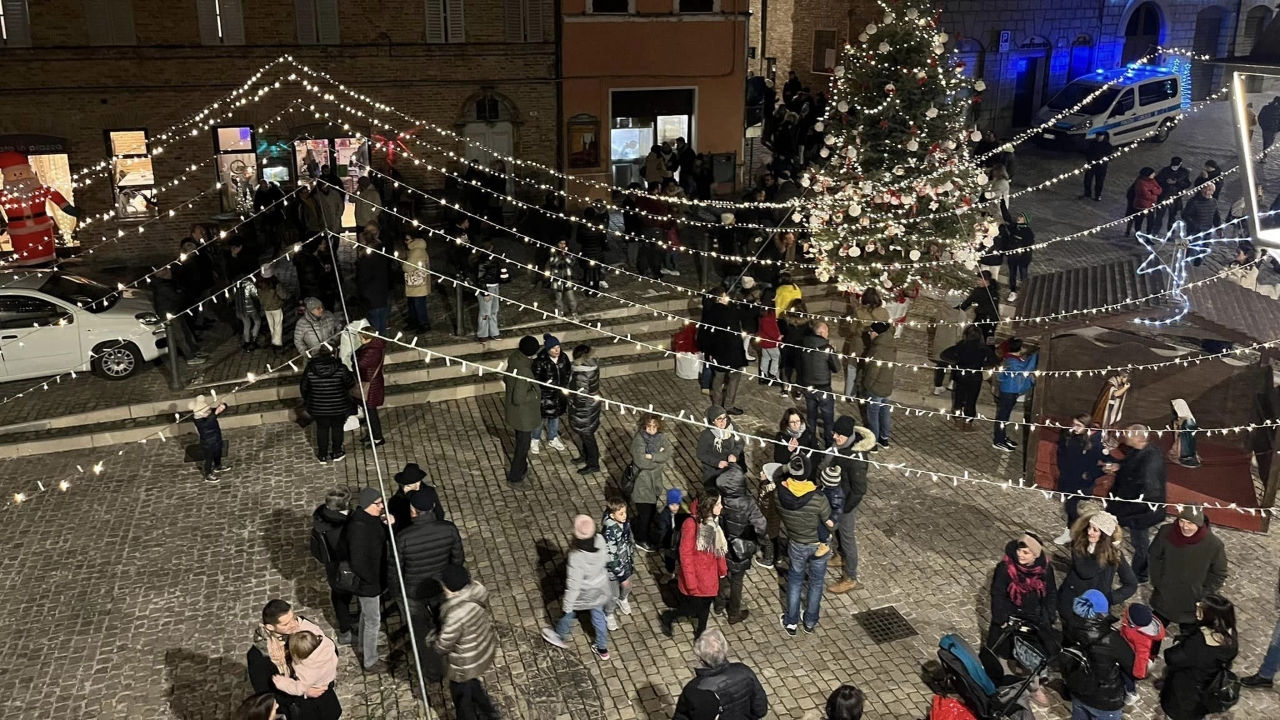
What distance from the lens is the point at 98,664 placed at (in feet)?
27.3

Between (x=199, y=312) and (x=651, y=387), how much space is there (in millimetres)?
6466

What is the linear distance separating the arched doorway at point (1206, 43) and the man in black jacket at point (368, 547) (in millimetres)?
32367

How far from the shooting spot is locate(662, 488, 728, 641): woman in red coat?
26.5 ft

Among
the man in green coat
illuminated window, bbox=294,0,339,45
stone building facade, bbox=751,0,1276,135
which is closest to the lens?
the man in green coat

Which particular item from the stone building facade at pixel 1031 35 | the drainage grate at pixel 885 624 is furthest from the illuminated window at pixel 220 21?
the stone building facade at pixel 1031 35

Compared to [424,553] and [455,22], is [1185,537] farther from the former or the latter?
[455,22]

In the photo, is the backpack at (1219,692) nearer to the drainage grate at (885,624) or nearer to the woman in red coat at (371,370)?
the drainage grate at (885,624)

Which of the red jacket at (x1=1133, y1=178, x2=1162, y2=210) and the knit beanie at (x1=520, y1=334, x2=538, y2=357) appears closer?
the knit beanie at (x1=520, y1=334, x2=538, y2=357)

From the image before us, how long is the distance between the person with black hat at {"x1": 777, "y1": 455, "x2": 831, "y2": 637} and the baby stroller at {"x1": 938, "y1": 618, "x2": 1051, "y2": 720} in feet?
4.21

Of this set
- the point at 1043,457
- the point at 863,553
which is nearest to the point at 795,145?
the point at 1043,457

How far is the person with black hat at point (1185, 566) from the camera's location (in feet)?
26.8

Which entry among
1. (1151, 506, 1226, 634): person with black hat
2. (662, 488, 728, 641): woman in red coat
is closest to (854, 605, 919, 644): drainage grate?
(662, 488, 728, 641): woman in red coat

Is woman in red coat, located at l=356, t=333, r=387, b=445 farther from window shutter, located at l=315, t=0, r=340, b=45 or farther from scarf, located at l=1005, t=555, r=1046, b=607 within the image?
window shutter, located at l=315, t=0, r=340, b=45

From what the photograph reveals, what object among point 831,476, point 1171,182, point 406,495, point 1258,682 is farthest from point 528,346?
point 1171,182
